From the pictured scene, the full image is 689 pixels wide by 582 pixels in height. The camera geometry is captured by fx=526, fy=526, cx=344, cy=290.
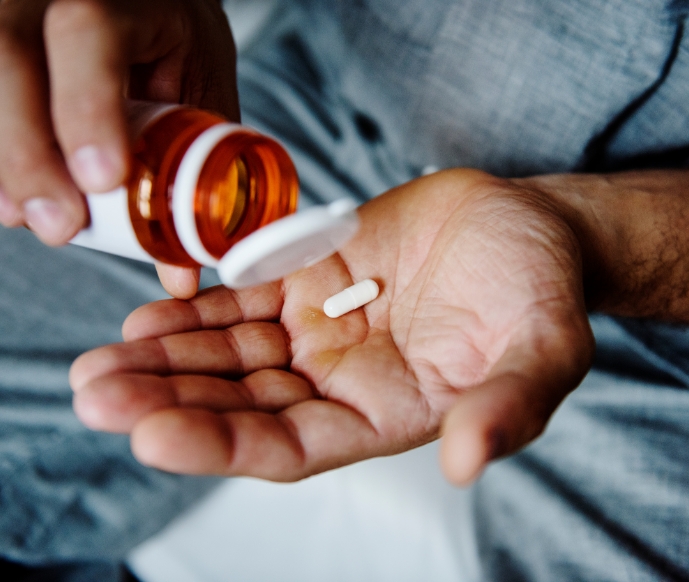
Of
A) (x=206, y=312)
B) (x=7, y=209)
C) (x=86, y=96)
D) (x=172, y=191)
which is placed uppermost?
(x=86, y=96)

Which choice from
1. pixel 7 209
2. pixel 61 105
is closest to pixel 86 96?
pixel 61 105

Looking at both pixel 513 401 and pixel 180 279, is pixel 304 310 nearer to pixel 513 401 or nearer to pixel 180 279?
pixel 180 279

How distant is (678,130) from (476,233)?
0.76 m

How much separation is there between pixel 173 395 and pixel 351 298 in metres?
0.40

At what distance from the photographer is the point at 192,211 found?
0.75 m

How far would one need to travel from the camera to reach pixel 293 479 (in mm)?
733

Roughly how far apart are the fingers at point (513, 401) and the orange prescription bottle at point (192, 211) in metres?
0.31

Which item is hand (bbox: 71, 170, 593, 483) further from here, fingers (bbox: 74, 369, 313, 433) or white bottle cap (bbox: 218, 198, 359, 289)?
white bottle cap (bbox: 218, 198, 359, 289)

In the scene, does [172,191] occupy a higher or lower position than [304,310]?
higher

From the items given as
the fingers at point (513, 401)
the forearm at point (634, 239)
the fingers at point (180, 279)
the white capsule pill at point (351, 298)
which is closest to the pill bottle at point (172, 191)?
the fingers at point (180, 279)

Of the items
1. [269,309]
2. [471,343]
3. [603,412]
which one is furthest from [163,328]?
[603,412]

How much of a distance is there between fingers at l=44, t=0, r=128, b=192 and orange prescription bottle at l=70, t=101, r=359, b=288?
0.05 m

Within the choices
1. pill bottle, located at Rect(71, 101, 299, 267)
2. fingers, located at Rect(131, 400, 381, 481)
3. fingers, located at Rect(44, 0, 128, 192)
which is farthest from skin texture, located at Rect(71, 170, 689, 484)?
fingers, located at Rect(44, 0, 128, 192)

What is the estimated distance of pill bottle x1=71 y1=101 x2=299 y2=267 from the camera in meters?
0.75
